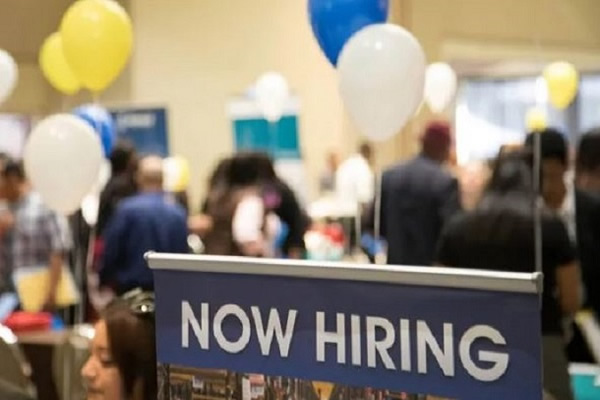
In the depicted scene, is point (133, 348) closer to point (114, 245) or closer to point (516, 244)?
point (516, 244)

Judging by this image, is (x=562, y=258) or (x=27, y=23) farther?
(x=27, y=23)

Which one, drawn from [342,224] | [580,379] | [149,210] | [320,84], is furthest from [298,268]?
[320,84]

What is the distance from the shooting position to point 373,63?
294cm

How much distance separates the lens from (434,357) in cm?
163

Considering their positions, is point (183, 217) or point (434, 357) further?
point (183, 217)

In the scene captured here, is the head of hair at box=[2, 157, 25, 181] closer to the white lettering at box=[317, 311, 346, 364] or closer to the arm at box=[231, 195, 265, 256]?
the arm at box=[231, 195, 265, 256]

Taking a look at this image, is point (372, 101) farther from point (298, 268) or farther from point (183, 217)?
point (183, 217)

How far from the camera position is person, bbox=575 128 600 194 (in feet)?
12.3

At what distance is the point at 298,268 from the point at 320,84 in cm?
597

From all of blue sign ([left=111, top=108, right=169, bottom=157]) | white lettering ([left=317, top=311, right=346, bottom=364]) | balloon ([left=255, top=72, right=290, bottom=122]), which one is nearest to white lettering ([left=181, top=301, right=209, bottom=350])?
white lettering ([left=317, top=311, right=346, bottom=364])

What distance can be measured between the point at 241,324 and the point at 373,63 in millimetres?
1271

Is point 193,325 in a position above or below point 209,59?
below

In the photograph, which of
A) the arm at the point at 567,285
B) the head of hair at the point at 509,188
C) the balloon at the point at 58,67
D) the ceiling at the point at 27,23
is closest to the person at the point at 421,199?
the head of hair at the point at 509,188

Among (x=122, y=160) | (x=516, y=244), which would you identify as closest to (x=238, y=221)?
(x=516, y=244)
